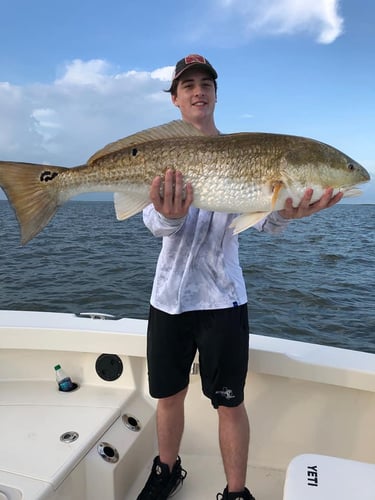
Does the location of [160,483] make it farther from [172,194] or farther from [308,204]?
[308,204]

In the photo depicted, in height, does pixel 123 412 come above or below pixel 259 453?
above

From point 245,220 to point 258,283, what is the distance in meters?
10.4

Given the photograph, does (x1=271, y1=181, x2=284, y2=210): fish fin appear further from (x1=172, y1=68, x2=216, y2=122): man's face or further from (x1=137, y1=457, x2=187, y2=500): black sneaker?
(x1=137, y1=457, x2=187, y2=500): black sneaker

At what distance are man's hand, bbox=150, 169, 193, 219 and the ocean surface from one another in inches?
155

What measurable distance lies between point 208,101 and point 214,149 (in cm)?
48

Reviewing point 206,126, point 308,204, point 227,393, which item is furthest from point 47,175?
point 227,393

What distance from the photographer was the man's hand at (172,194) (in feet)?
8.25

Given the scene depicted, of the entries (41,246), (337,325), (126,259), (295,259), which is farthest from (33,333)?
(41,246)

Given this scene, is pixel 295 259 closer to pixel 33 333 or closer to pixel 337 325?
pixel 337 325

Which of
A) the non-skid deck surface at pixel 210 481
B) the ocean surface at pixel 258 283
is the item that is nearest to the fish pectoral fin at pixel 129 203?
the non-skid deck surface at pixel 210 481

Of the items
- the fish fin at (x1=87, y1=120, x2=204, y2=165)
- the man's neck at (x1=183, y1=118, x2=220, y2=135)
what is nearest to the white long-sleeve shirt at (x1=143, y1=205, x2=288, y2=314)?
the fish fin at (x1=87, y1=120, x2=204, y2=165)

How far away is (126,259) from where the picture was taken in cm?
1697

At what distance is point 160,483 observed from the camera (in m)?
3.08

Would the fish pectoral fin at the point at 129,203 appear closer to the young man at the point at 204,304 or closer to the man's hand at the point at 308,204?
the young man at the point at 204,304
